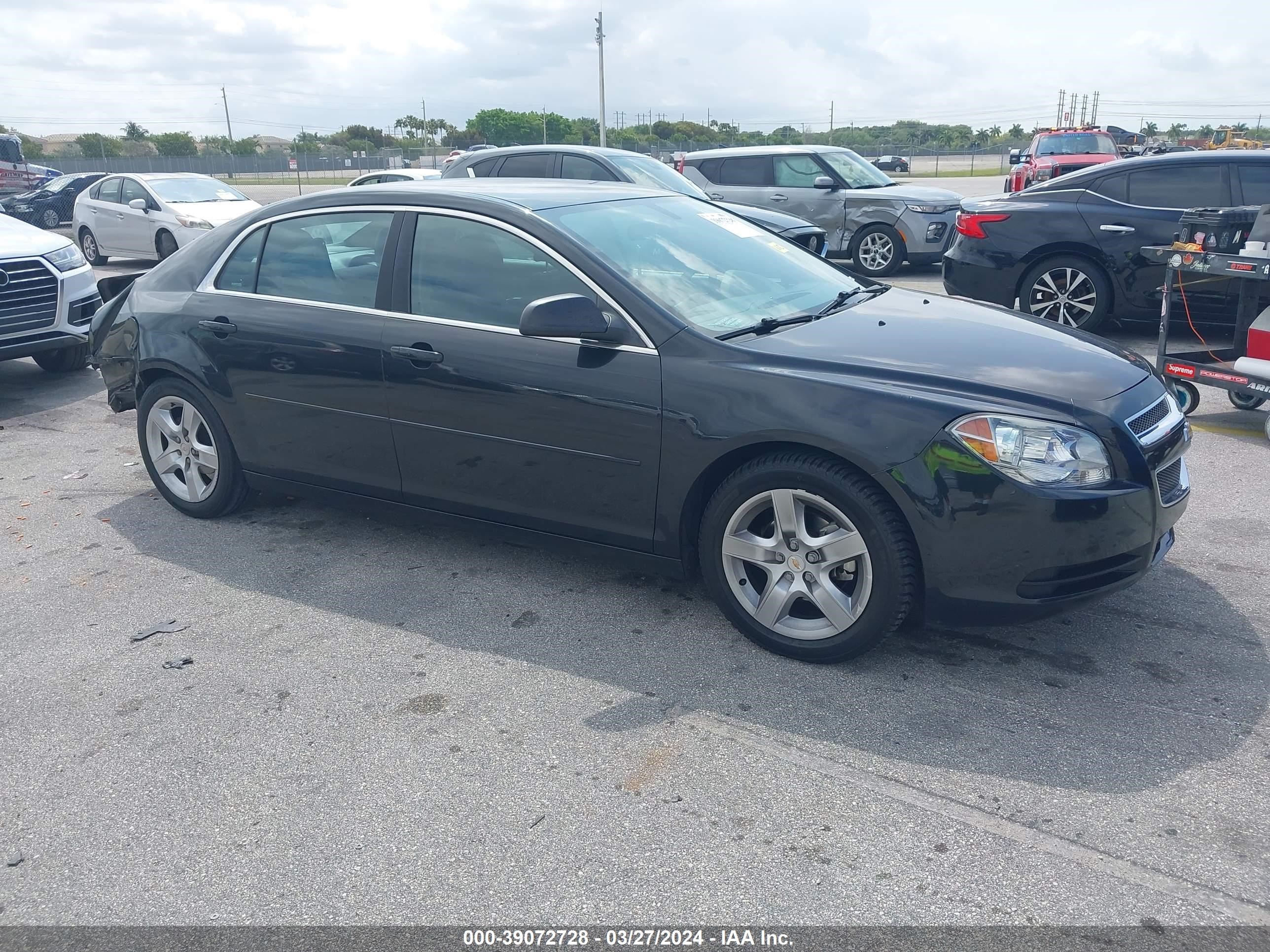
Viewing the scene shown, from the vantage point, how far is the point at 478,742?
330 cm

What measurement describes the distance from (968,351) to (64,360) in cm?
821

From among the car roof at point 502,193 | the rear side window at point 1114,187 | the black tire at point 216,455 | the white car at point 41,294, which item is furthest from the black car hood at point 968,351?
the white car at point 41,294

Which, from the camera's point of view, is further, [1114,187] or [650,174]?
[650,174]

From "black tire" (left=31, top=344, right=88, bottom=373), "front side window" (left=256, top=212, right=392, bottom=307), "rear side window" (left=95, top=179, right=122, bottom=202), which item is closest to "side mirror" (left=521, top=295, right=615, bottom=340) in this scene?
"front side window" (left=256, top=212, right=392, bottom=307)

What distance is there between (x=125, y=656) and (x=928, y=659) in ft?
9.63

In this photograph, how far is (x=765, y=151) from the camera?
1391 cm

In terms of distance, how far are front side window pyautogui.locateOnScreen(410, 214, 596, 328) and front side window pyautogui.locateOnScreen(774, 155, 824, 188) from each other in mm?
9997

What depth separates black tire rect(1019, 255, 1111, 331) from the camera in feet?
28.8

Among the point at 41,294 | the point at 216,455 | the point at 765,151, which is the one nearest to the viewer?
the point at 216,455

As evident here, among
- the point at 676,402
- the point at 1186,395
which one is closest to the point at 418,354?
the point at 676,402

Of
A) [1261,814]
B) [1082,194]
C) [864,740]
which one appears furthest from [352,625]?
[1082,194]

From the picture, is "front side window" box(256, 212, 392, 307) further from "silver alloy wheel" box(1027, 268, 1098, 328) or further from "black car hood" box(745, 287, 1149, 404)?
"silver alloy wheel" box(1027, 268, 1098, 328)

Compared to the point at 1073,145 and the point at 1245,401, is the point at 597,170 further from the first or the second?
the point at 1073,145

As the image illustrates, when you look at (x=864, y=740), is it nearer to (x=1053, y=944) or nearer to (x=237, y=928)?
(x=1053, y=944)
